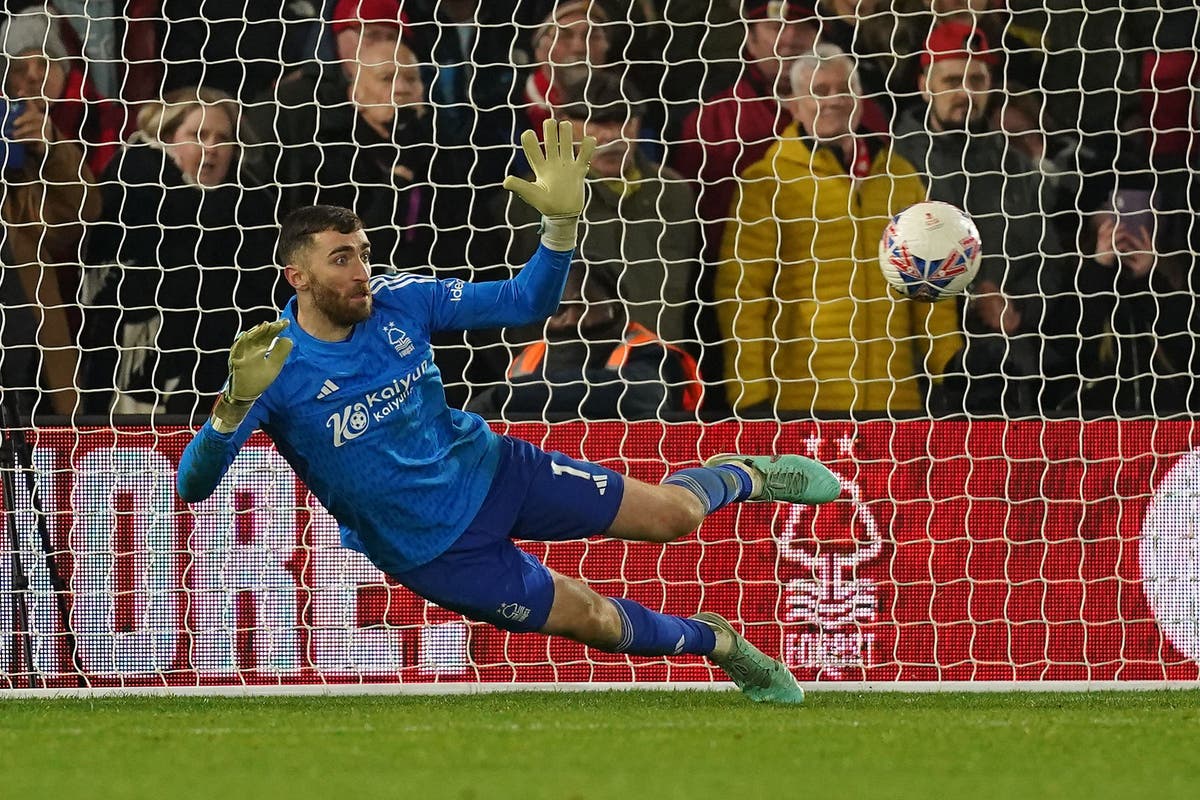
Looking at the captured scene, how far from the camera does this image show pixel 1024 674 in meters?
7.38

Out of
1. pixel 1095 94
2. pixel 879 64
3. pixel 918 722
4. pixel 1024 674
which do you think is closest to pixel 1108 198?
pixel 1095 94

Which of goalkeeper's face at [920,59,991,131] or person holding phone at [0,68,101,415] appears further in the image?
goalkeeper's face at [920,59,991,131]

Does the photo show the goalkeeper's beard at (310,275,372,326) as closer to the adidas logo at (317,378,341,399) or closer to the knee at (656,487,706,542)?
the adidas logo at (317,378,341,399)

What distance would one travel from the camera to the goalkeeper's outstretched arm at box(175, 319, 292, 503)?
211 inches

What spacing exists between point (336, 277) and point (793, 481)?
1.73m

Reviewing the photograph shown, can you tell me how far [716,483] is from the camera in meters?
6.32

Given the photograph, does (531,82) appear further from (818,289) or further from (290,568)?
(290,568)

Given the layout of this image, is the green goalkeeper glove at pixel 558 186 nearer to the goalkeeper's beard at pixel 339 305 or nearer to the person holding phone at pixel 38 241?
the goalkeeper's beard at pixel 339 305

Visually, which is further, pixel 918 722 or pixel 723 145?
pixel 723 145

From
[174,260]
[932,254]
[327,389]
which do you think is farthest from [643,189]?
[327,389]

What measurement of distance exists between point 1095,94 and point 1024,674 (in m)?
2.92

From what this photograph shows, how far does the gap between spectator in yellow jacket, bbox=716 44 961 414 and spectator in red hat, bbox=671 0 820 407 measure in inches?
6.7

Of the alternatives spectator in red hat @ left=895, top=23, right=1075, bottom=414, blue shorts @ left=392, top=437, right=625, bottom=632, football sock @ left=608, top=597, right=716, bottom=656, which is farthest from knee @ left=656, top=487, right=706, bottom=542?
spectator in red hat @ left=895, top=23, right=1075, bottom=414

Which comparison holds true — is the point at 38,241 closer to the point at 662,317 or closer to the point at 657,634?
the point at 662,317
